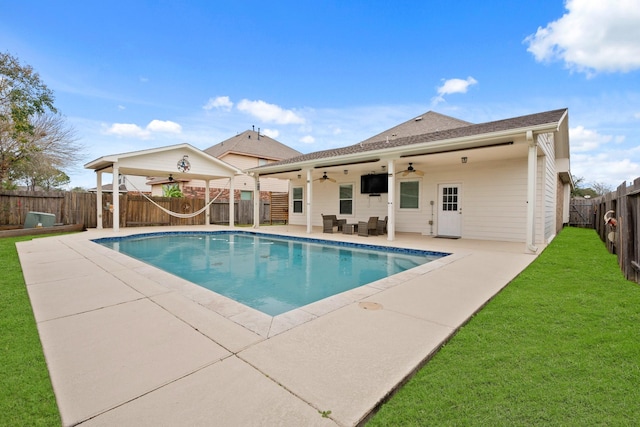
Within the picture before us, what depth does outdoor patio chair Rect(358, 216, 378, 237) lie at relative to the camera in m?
10.6

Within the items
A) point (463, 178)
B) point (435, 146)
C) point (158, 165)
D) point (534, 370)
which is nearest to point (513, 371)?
point (534, 370)

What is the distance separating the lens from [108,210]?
13.4m

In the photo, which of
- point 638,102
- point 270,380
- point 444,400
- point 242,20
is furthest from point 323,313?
point 638,102

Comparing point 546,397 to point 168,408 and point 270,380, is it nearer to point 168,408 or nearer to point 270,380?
point 270,380

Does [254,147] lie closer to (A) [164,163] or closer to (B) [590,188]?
(A) [164,163]

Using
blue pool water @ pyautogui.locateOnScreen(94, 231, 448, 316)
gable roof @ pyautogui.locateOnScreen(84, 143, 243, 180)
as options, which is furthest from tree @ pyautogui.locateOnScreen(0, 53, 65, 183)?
blue pool water @ pyautogui.locateOnScreen(94, 231, 448, 316)

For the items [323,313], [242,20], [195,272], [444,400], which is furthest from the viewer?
[242,20]

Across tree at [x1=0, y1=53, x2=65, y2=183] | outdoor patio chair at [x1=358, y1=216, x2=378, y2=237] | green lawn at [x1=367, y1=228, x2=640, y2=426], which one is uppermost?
tree at [x1=0, y1=53, x2=65, y2=183]

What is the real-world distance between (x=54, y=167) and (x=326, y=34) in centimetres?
1689

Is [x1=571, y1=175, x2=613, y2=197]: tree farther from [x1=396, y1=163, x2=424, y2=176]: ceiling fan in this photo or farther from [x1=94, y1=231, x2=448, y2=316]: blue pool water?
[x1=94, y1=231, x2=448, y2=316]: blue pool water

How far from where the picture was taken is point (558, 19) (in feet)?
32.8

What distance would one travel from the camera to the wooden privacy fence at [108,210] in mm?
11898

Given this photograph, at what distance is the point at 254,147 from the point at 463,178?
1602 cm

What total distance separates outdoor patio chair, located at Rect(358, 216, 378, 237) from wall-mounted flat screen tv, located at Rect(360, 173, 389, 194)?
5.60 ft
